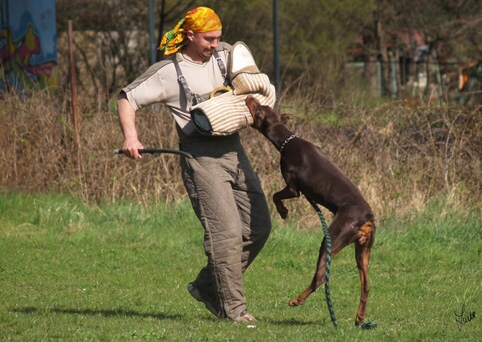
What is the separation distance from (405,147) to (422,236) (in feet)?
5.95

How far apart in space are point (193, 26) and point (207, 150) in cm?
84

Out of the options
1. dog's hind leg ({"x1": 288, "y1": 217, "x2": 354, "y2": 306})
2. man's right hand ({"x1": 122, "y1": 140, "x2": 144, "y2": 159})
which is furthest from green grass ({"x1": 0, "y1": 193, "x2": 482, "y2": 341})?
man's right hand ({"x1": 122, "y1": 140, "x2": 144, "y2": 159})

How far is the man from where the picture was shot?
18.1 ft

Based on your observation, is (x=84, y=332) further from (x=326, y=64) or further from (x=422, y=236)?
(x=326, y=64)

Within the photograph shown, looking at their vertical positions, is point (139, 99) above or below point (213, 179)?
above

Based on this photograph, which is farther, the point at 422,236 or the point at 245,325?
the point at 422,236

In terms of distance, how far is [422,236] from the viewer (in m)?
9.16

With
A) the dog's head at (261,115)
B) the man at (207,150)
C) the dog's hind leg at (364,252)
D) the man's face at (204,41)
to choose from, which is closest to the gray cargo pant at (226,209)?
the man at (207,150)

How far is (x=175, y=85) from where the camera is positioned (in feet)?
18.1

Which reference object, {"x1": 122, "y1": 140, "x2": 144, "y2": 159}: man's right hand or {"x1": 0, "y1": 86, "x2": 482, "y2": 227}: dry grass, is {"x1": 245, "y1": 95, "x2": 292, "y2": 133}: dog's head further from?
{"x1": 0, "y1": 86, "x2": 482, "y2": 227}: dry grass

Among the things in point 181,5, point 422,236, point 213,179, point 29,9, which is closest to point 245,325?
point 213,179

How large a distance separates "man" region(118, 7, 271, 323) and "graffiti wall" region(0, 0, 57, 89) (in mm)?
11803

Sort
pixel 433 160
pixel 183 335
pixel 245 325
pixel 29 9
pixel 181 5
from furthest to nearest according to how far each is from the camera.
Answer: pixel 181 5 → pixel 29 9 → pixel 433 160 → pixel 245 325 → pixel 183 335

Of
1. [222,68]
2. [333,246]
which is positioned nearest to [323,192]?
[333,246]
